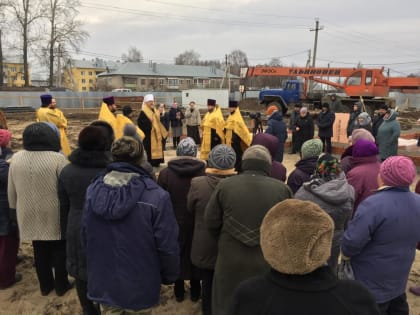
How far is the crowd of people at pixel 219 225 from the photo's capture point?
1.15 m

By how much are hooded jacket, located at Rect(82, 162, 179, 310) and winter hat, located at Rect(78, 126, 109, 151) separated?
0.55 meters

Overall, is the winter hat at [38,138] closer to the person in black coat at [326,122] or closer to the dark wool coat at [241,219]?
the dark wool coat at [241,219]

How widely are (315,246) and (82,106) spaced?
28.9 m

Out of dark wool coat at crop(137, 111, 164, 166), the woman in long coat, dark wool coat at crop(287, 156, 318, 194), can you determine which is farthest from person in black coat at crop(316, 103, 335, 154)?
the woman in long coat

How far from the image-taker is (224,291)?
7.18 feet

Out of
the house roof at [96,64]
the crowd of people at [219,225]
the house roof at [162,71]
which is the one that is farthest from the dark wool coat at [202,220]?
the house roof at [96,64]

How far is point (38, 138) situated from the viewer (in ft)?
9.41

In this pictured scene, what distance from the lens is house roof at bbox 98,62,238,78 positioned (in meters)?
66.9

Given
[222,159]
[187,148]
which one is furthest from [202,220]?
[187,148]

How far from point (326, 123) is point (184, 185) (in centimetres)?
739

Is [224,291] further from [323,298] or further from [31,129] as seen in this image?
[31,129]

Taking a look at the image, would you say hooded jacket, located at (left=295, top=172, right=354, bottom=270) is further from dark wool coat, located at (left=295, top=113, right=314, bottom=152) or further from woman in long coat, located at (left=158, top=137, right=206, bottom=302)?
dark wool coat, located at (left=295, top=113, right=314, bottom=152)

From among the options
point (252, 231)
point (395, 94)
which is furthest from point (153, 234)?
point (395, 94)

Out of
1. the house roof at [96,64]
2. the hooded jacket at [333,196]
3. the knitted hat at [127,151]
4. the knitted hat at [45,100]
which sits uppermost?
the house roof at [96,64]
